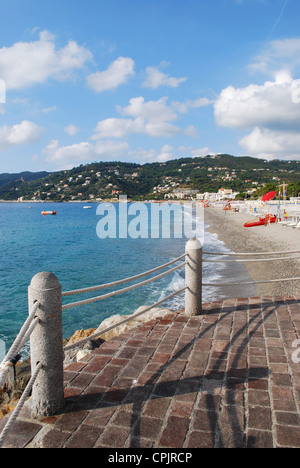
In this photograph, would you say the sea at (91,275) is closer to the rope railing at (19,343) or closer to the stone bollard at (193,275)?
the stone bollard at (193,275)

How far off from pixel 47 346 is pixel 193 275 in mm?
2953

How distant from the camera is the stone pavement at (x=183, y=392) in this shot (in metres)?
2.47

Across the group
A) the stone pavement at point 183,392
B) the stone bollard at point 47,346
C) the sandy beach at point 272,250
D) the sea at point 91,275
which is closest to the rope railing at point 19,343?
the stone bollard at point 47,346

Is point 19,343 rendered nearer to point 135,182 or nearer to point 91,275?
point 91,275

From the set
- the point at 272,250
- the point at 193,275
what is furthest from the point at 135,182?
the point at 193,275

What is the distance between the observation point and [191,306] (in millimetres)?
5184

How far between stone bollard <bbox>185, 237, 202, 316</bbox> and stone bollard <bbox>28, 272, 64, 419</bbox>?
2.76 meters

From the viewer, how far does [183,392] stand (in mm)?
3084

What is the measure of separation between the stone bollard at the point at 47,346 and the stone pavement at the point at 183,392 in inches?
5.2

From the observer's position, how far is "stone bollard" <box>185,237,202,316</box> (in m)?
5.09

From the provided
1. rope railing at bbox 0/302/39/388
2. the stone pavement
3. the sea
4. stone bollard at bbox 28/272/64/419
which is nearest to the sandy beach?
the sea

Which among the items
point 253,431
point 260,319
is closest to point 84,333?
point 260,319

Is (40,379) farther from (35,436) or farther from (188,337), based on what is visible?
(188,337)

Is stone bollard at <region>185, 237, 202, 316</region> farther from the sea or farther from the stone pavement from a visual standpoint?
the sea
